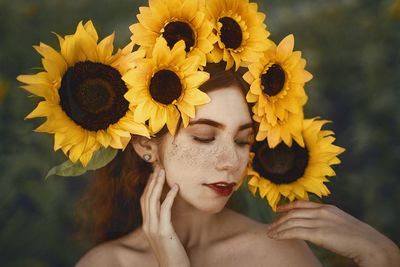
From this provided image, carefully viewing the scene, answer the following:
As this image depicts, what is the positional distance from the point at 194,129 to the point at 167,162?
154 mm

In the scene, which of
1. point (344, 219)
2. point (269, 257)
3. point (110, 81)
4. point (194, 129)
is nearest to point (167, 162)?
point (194, 129)

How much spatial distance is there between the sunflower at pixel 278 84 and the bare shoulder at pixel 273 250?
0.33 m

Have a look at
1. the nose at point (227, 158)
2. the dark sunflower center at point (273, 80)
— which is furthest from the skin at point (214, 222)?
the dark sunflower center at point (273, 80)

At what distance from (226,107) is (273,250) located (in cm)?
55

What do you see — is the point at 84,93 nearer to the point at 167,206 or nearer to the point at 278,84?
the point at 167,206

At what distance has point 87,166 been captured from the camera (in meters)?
2.30

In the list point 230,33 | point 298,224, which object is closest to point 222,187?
point 298,224

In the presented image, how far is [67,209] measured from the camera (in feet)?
7.86

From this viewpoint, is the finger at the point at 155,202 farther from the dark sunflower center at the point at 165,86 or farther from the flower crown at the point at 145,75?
the dark sunflower center at the point at 165,86

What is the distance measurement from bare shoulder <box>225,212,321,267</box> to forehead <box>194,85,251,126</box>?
1.44ft

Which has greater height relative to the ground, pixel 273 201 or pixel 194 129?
pixel 194 129

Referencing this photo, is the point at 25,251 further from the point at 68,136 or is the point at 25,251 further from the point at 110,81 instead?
the point at 110,81

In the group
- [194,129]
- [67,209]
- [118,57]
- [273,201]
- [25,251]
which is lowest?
[25,251]

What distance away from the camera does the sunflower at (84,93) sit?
84.8 inches
